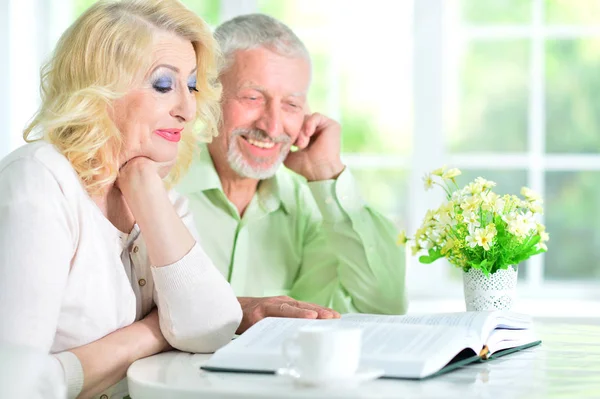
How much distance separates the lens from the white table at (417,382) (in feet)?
3.93

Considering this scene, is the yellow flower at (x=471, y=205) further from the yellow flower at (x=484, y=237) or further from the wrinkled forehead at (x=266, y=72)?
the wrinkled forehead at (x=266, y=72)

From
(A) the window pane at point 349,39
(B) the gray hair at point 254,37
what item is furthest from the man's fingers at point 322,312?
(A) the window pane at point 349,39

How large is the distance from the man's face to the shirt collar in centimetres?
5

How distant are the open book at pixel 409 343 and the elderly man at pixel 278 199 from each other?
2.32 feet

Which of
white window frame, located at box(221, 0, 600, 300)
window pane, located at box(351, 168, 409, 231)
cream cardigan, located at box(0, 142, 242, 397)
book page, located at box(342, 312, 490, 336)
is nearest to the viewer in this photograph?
cream cardigan, located at box(0, 142, 242, 397)

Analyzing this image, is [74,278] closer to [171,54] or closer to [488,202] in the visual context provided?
[171,54]

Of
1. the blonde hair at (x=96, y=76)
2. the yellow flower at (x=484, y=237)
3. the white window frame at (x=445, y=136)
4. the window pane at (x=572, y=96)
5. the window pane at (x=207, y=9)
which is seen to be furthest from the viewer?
the window pane at (x=207, y=9)

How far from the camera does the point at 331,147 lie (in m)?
2.47

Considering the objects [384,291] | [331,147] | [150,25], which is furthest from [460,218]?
[150,25]

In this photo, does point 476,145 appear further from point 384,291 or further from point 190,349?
point 190,349

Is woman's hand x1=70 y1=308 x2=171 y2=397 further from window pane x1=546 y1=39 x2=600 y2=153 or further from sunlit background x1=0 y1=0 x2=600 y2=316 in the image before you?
window pane x1=546 y1=39 x2=600 y2=153

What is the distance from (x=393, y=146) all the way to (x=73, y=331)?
325 cm

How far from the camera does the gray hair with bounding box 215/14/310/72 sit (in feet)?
7.92

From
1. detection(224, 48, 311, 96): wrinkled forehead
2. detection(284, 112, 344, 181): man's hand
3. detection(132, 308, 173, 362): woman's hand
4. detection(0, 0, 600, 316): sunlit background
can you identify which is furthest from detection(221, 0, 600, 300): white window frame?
detection(132, 308, 173, 362): woman's hand
